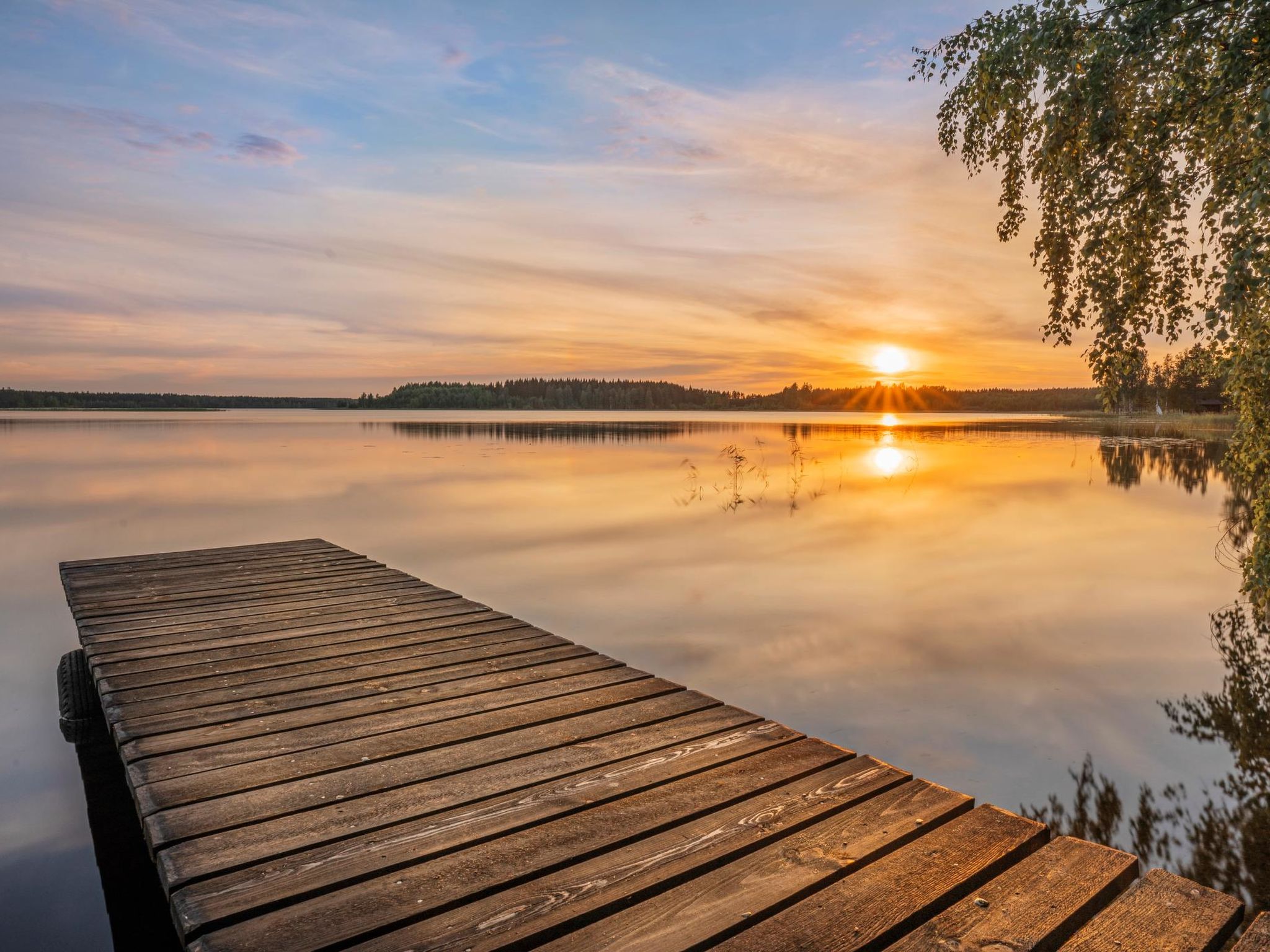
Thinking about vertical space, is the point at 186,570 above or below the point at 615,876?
below

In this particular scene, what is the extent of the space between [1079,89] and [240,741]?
6698 mm

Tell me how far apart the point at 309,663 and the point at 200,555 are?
495 cm

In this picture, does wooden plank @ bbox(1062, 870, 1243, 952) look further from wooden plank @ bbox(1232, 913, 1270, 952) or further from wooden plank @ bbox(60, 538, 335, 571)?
wooden plank @ bbox(60, 538, 335, 571)

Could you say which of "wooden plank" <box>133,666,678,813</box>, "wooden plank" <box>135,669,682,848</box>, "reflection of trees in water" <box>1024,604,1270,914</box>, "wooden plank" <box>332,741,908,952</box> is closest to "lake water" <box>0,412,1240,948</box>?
"reflection of trees in water" <box>1024,604,1270,914</box>

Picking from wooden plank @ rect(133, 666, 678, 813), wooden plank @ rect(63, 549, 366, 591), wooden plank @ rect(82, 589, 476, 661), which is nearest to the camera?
wooden plank @ rect(133, 666, 678, 813)

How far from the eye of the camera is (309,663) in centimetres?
508

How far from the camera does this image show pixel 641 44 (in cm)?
1606

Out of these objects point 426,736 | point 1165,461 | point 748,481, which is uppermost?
point 1165,461

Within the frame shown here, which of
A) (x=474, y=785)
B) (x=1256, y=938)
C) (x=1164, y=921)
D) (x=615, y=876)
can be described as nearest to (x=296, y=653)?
(x=474, y=785)

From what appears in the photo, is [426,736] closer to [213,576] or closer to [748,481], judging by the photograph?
[213,576]

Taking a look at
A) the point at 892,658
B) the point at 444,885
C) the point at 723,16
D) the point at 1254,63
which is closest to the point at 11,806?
the point at 444,885

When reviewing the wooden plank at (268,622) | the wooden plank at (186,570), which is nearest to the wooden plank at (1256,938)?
the wooden plank at (268,622)

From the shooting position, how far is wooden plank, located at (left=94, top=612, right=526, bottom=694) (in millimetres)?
4672

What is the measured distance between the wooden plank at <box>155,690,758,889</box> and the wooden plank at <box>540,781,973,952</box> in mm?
930
